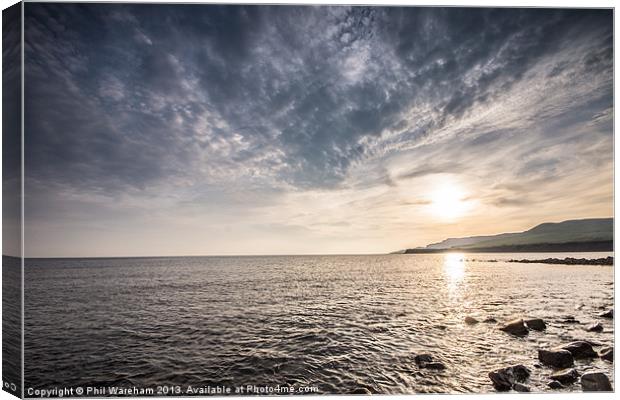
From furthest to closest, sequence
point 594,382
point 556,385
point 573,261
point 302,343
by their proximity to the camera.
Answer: point 573,261 → point 302,343 → point 594,382 → point 556,385

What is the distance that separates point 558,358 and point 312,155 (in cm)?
742

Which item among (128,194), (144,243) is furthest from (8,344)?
(144,243)

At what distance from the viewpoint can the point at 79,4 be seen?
6078mm

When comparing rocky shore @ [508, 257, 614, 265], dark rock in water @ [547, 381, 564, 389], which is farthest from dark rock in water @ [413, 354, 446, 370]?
rocky shore @ [508, 257, 614, 265]

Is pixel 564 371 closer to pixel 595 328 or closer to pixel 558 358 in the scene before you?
pixel 558 358

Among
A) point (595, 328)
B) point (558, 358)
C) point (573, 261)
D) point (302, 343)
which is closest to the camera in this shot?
point (558, 358)

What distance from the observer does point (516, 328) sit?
288 inches

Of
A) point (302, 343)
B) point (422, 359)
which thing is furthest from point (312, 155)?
point (422, 359)

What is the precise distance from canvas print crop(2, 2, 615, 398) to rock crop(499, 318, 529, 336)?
5 cm

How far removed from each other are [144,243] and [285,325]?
622 cm

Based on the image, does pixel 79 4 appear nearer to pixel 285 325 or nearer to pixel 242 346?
pixel 242 346

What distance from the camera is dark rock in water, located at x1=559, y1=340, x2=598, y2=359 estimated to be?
19.7ft

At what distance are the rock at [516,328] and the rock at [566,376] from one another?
1716mm

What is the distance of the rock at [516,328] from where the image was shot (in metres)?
7.24
